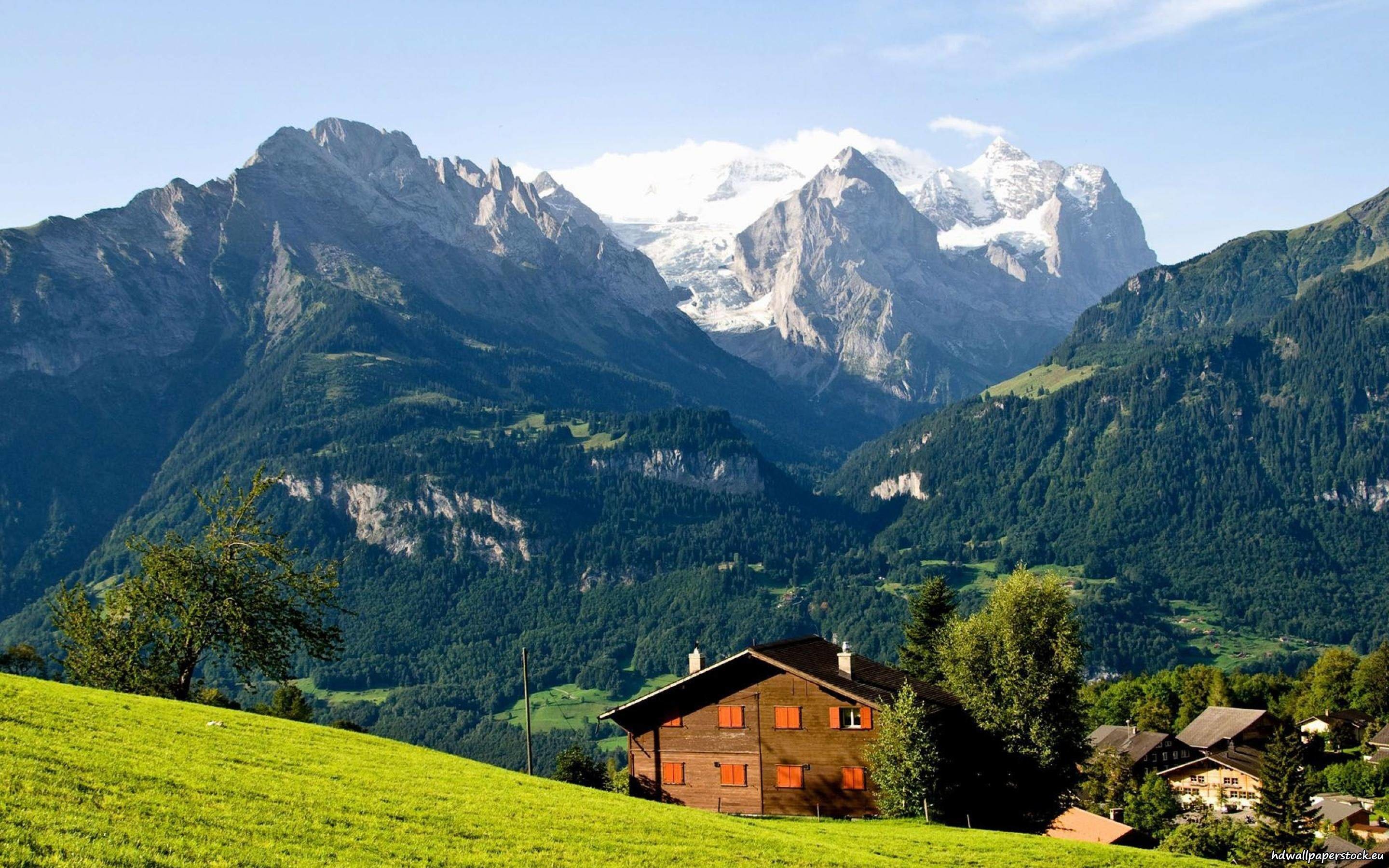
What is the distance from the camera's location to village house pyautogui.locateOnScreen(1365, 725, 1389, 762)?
443ft

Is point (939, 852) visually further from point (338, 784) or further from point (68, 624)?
point (68, 624)

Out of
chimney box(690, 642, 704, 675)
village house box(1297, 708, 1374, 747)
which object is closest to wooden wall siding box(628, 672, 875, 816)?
chimney box(690, 642, 704, 675)

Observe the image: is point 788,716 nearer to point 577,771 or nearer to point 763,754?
point 763,754

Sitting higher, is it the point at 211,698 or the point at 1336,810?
the point at 211,698

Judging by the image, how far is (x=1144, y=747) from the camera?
14875 cm

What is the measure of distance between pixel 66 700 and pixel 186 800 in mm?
15140

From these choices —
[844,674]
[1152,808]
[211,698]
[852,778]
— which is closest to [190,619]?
[844,674]

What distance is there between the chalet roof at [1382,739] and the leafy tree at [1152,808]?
25.8 meters

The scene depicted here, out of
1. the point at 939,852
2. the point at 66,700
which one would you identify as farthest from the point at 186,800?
the point at 939,852

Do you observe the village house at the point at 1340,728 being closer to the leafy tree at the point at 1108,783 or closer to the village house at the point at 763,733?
the leafy tree at the point at 1108,783

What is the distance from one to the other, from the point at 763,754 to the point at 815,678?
17.2ft

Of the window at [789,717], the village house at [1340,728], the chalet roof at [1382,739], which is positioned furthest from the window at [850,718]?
the village house at [1340,728]

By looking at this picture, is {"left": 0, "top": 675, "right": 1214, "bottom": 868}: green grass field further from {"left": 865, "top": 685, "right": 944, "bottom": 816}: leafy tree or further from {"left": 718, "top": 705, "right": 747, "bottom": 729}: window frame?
{"left": 718, "top": 705, "right": 747, "bottom": 729}: window frame

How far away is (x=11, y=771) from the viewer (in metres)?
30.4
